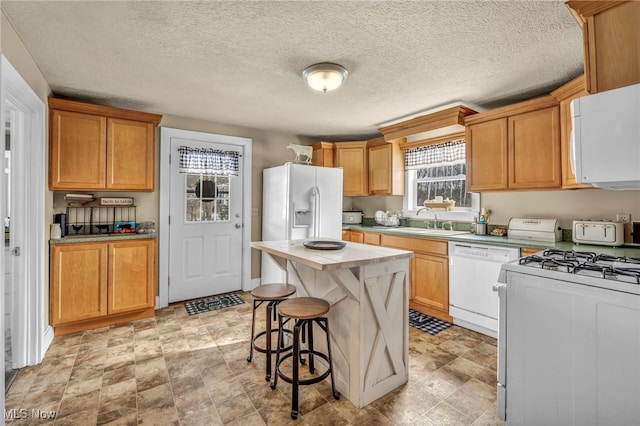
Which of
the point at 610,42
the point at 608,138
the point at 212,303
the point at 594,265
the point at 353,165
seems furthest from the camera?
the point at 353,165

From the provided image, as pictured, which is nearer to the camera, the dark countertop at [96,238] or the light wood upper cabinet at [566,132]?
the light wood upper cabinet at [566,132]

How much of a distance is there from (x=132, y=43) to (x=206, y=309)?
265 cm

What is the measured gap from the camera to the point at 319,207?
397 centimetres

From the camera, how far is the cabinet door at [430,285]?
10.5ft

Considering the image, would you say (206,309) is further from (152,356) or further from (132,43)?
(132,43)

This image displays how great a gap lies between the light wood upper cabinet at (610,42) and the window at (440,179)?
2286mm

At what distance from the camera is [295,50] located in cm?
215

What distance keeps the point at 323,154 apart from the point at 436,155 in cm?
157

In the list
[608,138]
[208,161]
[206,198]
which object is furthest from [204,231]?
[608,138]

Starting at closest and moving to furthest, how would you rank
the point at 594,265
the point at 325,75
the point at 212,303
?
the point at 594,265 < the point at 325,75 < the point at 212,303

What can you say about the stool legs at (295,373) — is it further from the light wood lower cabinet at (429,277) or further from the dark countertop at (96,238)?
the dark countertop at (96,238)

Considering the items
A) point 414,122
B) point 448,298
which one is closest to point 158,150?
point 414,122

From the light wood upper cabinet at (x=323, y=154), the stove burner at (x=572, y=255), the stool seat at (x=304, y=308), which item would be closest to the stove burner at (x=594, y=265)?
the stove burner at (x=572, y=255)

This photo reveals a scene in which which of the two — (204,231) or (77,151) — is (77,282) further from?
(204,231)
